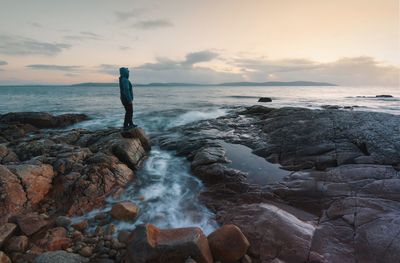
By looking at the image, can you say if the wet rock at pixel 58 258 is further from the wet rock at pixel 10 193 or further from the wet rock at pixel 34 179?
the wet rock at pixel 34 179

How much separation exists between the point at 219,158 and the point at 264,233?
17.4ft

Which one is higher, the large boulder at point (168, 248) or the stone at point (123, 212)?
the large boulder at point (168, 248)

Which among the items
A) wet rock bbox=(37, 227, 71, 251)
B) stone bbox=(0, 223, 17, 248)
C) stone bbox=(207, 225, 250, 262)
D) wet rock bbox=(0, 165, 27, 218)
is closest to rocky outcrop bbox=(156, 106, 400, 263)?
stone bbox=(207, 225, 250, 262)

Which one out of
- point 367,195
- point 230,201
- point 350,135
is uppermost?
point 350,135

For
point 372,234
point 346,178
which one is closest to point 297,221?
point 372,234

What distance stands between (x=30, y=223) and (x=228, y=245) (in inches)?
164

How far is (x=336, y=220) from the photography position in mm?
5855

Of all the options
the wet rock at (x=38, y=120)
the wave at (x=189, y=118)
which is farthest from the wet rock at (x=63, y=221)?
the wet rock at (x=38, y=120)

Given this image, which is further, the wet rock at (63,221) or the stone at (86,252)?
the wet rock at (63,221)

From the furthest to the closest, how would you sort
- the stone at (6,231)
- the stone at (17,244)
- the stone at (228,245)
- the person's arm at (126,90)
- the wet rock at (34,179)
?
the person's arm at (126,90) < the wet rock at (34,179) < the stone at (6,231) < the stone at (17,244) < the stone at (228,245)

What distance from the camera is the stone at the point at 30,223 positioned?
18.1 feet

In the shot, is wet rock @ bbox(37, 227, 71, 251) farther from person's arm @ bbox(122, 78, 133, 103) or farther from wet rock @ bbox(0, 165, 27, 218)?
person's arm @ bbox(122, 78, 133, 103)

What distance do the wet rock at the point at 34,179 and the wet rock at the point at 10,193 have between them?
14cm

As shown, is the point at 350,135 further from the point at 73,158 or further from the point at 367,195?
the point at 73,158
